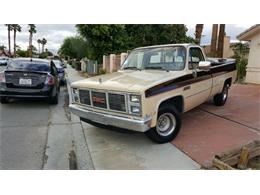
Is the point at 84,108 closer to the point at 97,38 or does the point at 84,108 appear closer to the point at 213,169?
the point at 213,169

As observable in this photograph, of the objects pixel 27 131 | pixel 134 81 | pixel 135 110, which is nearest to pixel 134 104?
pixel 135 110

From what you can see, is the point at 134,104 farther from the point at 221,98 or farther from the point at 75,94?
the point at 221,98

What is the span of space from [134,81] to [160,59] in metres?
1.29

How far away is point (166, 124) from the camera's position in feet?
15.7

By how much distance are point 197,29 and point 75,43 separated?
2206cm

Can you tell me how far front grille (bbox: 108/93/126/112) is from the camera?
4.19 metres

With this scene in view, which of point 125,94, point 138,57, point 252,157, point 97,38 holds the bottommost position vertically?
point 252,157

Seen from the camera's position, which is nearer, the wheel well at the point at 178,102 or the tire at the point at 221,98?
the wheel well at the point at 178,102

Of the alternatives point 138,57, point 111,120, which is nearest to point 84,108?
point 111,120

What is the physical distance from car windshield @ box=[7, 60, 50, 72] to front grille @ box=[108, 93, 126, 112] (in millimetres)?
4525

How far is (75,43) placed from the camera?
120 ft

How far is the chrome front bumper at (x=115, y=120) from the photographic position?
13.2 feet

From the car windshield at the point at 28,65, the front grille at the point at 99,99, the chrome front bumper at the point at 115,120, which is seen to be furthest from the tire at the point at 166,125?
the car windshield at the point at 28,65

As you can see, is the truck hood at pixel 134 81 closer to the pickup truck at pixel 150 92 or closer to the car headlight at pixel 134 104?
the pickup truck at pixel 150 92
